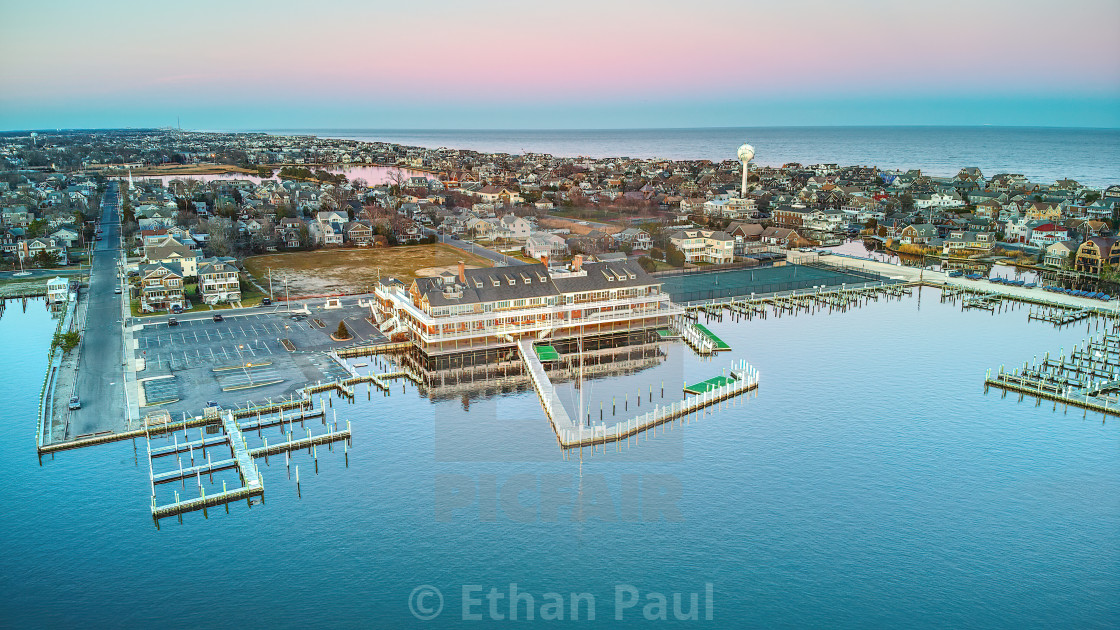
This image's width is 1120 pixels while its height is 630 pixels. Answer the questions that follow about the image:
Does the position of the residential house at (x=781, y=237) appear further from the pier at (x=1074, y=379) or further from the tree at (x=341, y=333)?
the tree at (x=341, y=333)

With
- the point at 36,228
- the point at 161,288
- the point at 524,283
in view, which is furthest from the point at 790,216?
the point at 36,228

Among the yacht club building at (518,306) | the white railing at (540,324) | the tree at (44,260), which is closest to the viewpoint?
the white railing at (540,324)

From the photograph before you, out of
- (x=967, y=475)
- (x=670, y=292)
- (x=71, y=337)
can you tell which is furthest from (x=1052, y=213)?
(x=71, y=337)

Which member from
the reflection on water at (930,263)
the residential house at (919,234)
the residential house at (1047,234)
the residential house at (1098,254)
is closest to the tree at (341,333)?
the reflection on water at (930,263)

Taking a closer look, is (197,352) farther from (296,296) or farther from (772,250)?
(772,250)

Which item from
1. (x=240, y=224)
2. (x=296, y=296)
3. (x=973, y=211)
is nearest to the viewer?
(x=296, y=296)

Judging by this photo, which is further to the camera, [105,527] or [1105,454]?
[1105,454]
